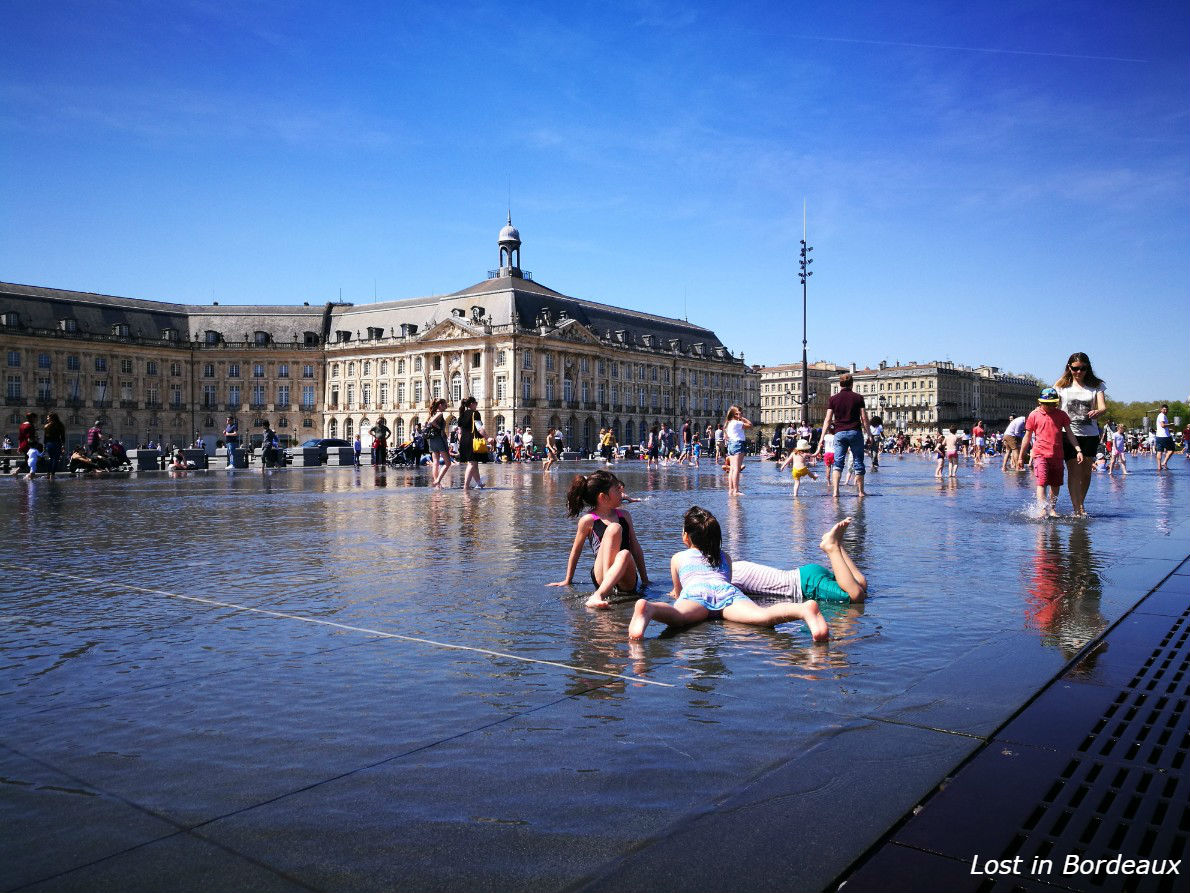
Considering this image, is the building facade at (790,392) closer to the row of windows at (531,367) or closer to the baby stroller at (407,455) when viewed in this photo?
the row of windows at (531,367)

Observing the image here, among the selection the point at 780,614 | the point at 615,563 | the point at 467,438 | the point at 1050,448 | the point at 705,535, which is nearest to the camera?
the point at 780,614

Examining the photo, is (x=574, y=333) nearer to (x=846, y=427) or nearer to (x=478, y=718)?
(x=846, y=427)

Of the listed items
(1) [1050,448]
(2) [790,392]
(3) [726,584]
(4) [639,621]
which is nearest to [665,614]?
(4) [639,621]

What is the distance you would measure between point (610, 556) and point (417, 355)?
8342cm

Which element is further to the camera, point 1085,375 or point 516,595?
Answer: point 1085,375

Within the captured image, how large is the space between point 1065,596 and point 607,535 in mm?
2460

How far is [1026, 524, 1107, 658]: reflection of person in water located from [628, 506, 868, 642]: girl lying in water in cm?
90

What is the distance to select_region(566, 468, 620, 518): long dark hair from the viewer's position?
5293mm

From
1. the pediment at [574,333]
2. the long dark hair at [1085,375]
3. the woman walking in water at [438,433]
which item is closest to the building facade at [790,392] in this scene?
the pediment at [574,333]

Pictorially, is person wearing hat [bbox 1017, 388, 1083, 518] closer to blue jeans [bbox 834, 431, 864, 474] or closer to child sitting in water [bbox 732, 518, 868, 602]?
blue jeans [bbox 834, 431, 864, 474]

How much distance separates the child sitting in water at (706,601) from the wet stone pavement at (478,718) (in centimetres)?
9

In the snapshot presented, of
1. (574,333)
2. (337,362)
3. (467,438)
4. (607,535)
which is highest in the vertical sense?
(574,333)

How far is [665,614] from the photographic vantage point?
425cm

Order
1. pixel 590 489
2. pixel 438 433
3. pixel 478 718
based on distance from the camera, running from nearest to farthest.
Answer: pixel 478 718 < pixel 590 489 < pixel 438 433
